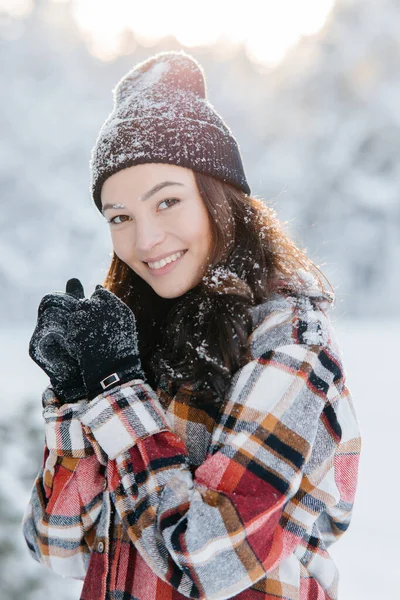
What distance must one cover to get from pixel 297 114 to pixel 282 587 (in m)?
9.98

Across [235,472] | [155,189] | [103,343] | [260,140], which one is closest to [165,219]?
[155,189]

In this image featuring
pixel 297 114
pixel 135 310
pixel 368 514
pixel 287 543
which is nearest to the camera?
pixel 287 543

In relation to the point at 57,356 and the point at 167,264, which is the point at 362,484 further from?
the point at 57,356

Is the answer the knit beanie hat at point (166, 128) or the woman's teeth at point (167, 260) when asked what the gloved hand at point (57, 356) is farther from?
the knit beanie hat at point (166, 128)

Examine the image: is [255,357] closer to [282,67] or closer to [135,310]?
[135,310]

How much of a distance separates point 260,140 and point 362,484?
7.78 m

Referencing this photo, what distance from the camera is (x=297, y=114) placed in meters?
10.0

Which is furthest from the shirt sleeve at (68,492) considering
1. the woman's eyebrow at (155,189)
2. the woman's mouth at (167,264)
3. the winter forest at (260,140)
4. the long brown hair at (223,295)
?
the winter forest at (260,140)

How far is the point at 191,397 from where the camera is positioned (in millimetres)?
1196

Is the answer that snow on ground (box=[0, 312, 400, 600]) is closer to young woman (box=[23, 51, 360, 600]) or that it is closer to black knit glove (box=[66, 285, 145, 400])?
young woman (box=[23, 51, 360, 600])

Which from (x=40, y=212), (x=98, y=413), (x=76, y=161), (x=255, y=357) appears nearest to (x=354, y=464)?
(x=255, y=357)

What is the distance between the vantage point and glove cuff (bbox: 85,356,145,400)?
1.16 m

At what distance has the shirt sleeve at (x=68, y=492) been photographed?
3.94 ft

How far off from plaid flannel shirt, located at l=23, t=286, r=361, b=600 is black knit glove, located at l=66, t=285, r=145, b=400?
4cm
